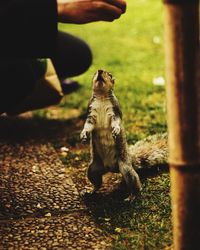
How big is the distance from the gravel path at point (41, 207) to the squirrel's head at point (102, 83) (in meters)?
0.69

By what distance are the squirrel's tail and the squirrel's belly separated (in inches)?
12.5

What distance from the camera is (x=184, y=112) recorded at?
1986 mm

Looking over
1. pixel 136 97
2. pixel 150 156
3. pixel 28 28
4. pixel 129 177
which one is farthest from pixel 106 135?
pixel 136 97

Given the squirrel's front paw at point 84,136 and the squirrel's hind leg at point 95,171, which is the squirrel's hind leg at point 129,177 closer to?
the squirrel's hind leg at point 95,171

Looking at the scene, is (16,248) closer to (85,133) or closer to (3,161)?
(85,133)

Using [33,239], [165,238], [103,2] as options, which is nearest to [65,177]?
[33,239]

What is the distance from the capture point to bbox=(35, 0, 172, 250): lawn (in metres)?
2.67

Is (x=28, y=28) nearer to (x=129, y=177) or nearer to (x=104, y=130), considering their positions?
(x=104, y=130)

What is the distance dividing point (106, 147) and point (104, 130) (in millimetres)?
103

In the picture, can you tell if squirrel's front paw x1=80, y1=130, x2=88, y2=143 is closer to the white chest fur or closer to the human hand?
the white chest fur

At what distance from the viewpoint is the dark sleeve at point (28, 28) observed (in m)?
2.50

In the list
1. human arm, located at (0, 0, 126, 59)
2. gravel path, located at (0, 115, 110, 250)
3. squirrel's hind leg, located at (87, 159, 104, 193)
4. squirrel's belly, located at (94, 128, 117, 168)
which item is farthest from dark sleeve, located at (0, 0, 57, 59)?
gravel path, located at (0, 115, 110, 250)

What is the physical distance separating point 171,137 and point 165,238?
2.31ft

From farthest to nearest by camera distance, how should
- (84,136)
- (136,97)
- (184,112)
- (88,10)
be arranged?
1. (136,97)
2. (84,136)
3. (88,10)
4. (184,112)
